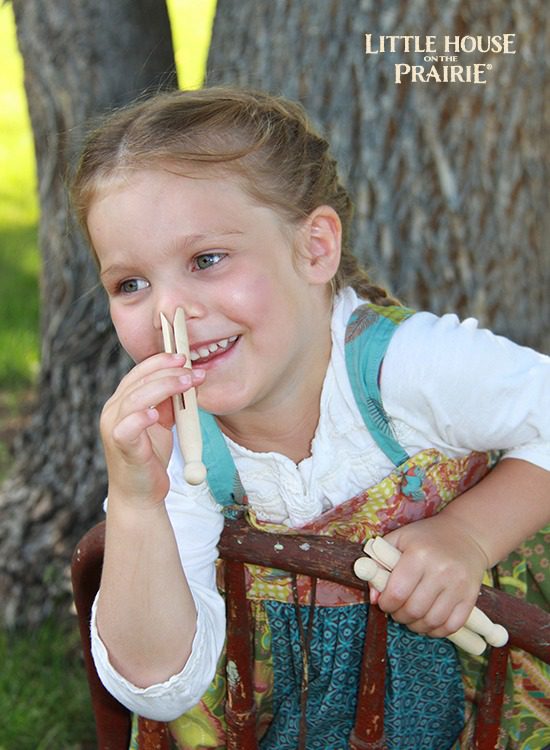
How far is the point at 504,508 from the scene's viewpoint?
152cm

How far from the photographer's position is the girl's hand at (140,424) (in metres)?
1.34

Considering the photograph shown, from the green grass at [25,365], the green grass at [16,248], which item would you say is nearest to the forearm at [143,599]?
the green grass at [25,365]

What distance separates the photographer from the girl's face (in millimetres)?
1469

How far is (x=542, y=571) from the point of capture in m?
1.68

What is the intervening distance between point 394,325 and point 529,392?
0.23 metres

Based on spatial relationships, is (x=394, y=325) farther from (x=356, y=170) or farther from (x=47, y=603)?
(x=47, y=603)

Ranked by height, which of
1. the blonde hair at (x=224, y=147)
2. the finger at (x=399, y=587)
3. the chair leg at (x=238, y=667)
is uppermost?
the blonde hair at (x=224, y=147)

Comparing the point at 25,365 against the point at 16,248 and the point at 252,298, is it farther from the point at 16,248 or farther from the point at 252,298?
the point at 252,298

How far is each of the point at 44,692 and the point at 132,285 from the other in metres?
1.49

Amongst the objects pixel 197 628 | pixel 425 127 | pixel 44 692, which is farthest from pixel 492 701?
pixel 44 692

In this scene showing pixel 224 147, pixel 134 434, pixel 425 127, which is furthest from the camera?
pixel 425 127

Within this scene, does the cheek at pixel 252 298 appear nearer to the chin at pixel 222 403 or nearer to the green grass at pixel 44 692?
the chin at pixel 222 403

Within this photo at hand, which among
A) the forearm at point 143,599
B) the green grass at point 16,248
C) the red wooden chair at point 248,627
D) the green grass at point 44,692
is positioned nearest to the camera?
the red wooden chair at point 248,627

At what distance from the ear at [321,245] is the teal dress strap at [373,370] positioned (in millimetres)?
103
